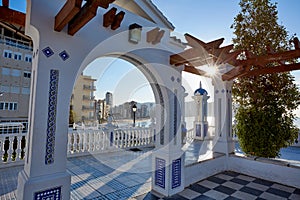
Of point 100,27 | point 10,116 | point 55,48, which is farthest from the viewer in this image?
point 10,116

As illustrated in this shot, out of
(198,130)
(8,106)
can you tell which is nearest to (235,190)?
(198,130)

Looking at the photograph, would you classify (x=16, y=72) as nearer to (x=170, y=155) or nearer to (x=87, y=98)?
(x=87, y=98)

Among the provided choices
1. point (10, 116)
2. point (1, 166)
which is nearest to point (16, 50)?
point (10, 116)

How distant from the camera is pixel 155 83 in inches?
127

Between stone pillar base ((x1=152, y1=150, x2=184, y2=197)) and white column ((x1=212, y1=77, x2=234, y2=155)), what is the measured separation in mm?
1917

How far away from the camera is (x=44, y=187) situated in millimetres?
1882

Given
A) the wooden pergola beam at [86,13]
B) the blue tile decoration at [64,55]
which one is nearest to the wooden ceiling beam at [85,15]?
the wooden pergola beam at [86,13]

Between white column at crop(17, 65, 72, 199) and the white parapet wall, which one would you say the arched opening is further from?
the white parapet wall

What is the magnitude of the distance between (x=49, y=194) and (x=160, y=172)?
1839 millimetres

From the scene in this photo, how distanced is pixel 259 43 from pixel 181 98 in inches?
118

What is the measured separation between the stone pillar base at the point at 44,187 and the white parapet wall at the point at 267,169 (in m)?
4.02

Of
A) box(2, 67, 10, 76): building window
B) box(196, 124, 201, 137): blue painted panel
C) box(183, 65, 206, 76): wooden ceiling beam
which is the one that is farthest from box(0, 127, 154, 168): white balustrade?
box(2, 67, 10, 76): building window

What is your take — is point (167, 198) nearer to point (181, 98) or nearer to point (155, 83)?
point (181, 98)

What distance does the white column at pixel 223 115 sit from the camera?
4.79 metres
